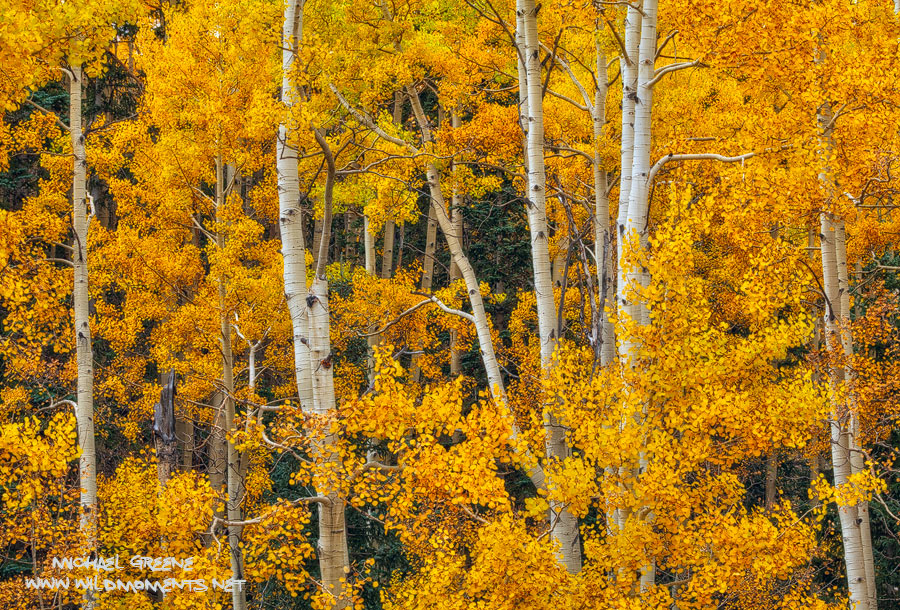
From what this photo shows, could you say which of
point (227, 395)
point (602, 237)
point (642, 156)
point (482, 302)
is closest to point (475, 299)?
point (482, 302)

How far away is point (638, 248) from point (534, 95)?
244cm

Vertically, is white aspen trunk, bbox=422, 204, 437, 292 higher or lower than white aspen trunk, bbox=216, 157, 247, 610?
higher

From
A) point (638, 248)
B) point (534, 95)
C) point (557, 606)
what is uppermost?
point (534, 95)

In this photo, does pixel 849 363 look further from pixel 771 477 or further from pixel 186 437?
pixel 186 437

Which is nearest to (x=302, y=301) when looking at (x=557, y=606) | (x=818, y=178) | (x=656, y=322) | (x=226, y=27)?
(x=656, y=322)

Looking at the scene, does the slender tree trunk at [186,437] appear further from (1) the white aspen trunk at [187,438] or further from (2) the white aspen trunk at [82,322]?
(2) the white aspen trunk at [82,322]

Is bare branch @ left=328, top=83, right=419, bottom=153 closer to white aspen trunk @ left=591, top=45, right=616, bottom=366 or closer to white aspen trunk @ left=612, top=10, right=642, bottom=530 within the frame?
white aspen trunk @ left=591, top=45, right=616, bottom=366

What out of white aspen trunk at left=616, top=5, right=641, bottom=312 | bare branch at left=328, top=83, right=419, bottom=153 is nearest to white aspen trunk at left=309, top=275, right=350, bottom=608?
white aspen trunk at left=616, top=5, right=641, bottom=312

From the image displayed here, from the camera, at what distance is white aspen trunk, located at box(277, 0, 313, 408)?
6113 mm

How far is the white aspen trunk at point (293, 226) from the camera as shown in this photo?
6.11 meters

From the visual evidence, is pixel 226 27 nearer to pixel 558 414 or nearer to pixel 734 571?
pixel 558 414

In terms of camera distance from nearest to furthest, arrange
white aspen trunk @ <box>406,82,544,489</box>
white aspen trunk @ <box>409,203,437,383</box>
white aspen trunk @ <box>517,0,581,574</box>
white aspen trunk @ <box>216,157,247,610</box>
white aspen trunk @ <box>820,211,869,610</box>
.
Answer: white aspen trunk @ <box>820,211,869,610</box> → white aspen trunk @ <box>517,0,581,574</box> → white aspen trunk @ <box>406,82,544,489</box> → white aspen trunk @ <box>216,157,247,610</box> → white aspen trunk @ <box>409,203,437,383</box>

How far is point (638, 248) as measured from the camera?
20.6 feet

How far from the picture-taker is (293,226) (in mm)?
6230
